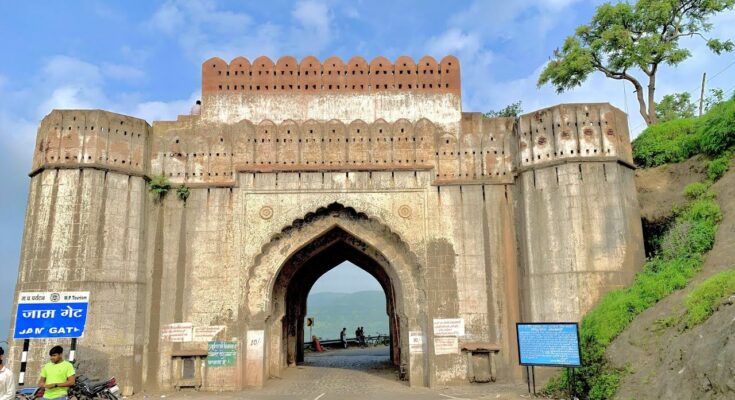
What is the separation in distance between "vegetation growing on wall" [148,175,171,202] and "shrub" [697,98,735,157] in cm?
1307

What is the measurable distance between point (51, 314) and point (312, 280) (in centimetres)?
1119

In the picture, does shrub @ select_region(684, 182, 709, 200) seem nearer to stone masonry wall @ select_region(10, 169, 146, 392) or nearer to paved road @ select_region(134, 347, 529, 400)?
paved road @ select_region(134, 347, 529, 400)

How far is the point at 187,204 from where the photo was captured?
14180 mm

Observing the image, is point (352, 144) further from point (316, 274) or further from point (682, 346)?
point (682, 346)

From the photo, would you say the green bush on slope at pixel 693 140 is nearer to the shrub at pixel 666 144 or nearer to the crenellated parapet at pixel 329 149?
the shrub at pixel 666 144

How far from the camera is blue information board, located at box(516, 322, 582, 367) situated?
390 inches

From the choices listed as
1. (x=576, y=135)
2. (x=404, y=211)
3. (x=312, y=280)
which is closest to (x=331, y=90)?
(x=404, y=211)

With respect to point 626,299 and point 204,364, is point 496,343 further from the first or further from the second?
point 204,364

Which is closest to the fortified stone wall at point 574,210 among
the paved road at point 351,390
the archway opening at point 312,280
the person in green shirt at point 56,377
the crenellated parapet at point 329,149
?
the crenellated parapet at point 329,149

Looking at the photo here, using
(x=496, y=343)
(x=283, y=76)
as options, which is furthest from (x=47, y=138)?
(x=496, y=343)

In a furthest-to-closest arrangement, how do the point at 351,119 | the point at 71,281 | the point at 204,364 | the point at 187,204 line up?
the point at 351,119 < the point at 187,204 < the point at 204,364 < the point at 71,281

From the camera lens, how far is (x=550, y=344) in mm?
10188

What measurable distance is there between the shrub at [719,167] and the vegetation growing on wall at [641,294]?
52cm

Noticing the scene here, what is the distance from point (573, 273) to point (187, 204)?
913cm
